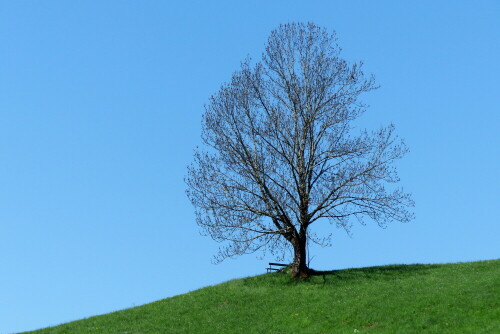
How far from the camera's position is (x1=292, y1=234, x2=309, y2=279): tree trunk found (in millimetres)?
→ 42750

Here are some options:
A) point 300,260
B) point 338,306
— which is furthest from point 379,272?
point 338,306

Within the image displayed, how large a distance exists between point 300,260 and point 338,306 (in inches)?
321

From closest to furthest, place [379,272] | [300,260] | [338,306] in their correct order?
[338,306]
[300,260]
[379,272]

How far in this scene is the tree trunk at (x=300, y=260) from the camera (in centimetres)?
4275

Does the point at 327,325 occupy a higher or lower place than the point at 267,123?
lower

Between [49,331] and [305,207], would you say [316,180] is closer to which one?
[305,207]

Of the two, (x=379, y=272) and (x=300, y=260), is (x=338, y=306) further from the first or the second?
(x=379, y=272)

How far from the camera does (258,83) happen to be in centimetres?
4491

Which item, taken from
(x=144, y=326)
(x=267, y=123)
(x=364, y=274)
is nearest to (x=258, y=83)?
(x=267, y=123)

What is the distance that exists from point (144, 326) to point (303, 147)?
50.5 ft

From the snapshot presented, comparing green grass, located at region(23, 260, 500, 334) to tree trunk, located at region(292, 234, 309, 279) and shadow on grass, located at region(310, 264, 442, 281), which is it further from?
tree trunk, located at region(292, 234, 309, 279)

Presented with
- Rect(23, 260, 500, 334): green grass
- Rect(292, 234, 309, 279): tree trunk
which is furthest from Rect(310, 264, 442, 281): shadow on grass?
Rect(292, 234, 309, 279): tree trunk

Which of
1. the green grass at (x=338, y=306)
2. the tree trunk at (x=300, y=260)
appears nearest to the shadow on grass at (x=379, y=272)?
the green grass at (x=338, y=306)

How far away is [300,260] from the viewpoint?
42.8 m
